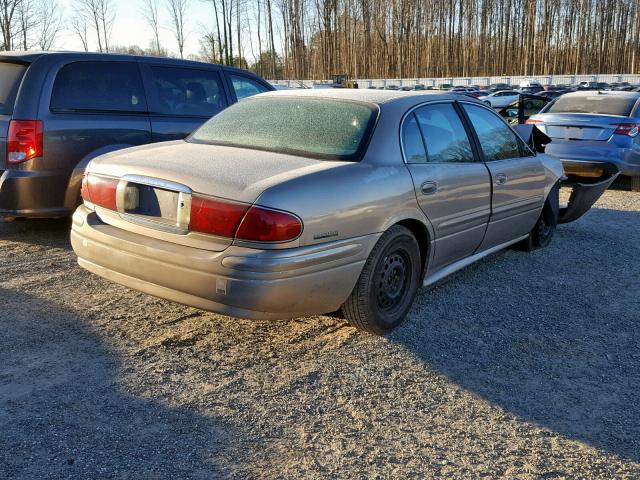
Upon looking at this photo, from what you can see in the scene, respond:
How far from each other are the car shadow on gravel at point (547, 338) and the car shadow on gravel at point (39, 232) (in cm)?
344

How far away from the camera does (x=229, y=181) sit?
331 centimetres

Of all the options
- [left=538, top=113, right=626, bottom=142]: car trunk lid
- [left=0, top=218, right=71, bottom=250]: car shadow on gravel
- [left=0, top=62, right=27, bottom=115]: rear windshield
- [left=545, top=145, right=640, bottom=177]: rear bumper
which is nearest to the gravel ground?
[left=0, top=218, right=71, bottom=250]: car shadow on gravel

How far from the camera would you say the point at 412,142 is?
411 cm

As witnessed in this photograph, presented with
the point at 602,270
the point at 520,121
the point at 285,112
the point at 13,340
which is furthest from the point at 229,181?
the point at 520,121

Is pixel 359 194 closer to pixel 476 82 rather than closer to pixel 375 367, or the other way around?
pixel 375 367

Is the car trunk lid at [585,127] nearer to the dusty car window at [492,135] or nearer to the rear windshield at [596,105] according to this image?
the rear windshield at [596,105]

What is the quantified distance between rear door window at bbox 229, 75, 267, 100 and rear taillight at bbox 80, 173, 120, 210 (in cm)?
363

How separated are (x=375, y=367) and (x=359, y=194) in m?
0.96

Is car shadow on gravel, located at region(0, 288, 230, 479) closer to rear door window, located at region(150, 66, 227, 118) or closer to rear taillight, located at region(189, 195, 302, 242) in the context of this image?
rear taillight, located at region(189, 195, 302, 242)

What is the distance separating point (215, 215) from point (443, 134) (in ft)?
6.52

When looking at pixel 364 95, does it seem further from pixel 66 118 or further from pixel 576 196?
pixel 576 196

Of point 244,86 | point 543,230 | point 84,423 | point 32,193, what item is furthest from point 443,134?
point 244,86

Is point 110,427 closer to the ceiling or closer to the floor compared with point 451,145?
closer to the floor

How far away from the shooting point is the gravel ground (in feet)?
8.58
